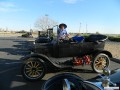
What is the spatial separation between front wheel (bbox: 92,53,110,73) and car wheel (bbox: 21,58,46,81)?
2.02 meters

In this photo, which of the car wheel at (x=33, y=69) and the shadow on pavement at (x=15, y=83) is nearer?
the shadow on pavement at (x=15, y=83)

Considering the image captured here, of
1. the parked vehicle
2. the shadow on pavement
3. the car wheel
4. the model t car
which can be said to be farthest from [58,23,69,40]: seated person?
the parked vehicle

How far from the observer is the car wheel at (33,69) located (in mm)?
8961

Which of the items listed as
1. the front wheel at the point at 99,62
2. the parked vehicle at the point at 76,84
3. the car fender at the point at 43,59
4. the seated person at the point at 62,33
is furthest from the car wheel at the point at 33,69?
A: the parked vehicle at the point at 76,84

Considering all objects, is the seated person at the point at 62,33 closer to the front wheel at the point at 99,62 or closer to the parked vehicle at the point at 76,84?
the front wheel at the point at 99,62

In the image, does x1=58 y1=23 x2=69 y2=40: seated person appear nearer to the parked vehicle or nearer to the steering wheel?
the parked vehicle

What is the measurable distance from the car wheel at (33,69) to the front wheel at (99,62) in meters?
2.02

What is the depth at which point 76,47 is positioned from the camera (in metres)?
10.0

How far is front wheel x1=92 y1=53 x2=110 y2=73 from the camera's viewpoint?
998 centimetres

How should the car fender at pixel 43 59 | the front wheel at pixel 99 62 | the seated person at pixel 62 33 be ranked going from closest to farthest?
the car fender at pixel 43 59
the front wheel at pixel 99 62
the seated person at pixel 62 33

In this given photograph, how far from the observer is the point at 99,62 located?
A: 1010cm

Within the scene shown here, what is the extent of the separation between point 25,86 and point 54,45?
2.33 meters

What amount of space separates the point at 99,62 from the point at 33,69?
100 inches

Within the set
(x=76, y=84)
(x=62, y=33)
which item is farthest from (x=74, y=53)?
(x=76, y=84)
